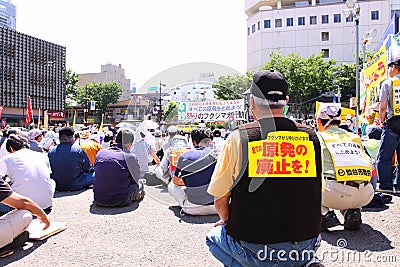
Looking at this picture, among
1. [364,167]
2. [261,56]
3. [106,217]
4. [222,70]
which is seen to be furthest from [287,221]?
[261,56]

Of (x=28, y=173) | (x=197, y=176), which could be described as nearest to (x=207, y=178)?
(x=197, y=176)

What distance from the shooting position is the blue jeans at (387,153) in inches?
209

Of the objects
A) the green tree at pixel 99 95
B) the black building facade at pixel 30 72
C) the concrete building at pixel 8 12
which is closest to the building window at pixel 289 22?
the green tree at pixel 99 95

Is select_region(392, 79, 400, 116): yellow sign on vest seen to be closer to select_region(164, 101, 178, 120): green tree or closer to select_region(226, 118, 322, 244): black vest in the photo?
select_region(164, 101, 178, 120): green tree

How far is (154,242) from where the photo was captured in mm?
3895

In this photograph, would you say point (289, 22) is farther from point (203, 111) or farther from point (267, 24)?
point (203, 111)

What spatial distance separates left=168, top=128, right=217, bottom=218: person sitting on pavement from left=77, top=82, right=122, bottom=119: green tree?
50937 mm

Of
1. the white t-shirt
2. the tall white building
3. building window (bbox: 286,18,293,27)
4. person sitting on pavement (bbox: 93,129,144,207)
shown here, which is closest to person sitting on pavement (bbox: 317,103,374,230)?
person sitting on pavement (bbox: 93,129,144,207)

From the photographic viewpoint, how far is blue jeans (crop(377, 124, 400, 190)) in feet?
17.4

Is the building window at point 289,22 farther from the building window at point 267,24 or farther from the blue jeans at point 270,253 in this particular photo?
the blue jeans at point 270,253

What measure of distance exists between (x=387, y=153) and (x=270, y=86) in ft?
13.3

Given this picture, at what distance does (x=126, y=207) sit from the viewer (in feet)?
18.2

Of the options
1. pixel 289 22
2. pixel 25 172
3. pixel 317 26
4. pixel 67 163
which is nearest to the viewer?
pixel 25 172

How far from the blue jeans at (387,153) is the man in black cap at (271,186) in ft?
12.4
